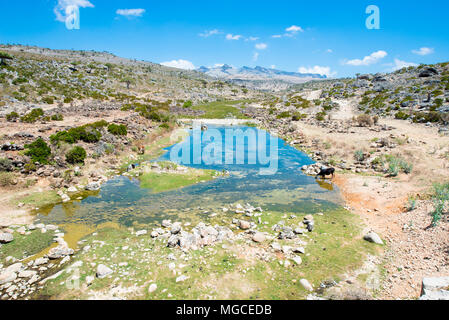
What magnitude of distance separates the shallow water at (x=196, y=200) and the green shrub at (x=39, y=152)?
4.37 m

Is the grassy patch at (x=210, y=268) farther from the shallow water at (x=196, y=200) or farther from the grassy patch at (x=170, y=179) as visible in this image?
the grassy patch at (x=170, y=179)

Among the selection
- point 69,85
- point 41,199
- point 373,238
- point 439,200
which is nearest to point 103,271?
point 41,199

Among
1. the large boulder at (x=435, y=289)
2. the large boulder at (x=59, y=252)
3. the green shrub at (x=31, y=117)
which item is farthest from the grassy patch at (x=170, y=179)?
the green shrub at (x=31, y=117)

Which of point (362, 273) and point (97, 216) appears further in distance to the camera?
point (97, 216)

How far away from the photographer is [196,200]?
13242 millimetres

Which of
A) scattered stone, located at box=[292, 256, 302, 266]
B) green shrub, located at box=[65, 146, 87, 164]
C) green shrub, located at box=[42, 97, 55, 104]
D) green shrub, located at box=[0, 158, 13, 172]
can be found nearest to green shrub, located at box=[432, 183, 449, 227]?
scattered stone, located at box=[292, 256, 302, 266]

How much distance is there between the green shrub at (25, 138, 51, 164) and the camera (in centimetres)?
1473

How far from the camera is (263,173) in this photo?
60.0ft

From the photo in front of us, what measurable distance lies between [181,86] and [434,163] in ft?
274

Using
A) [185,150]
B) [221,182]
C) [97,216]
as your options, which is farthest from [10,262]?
[185,150]

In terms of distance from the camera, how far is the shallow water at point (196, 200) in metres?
11.3

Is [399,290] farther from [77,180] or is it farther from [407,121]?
[407,121]
